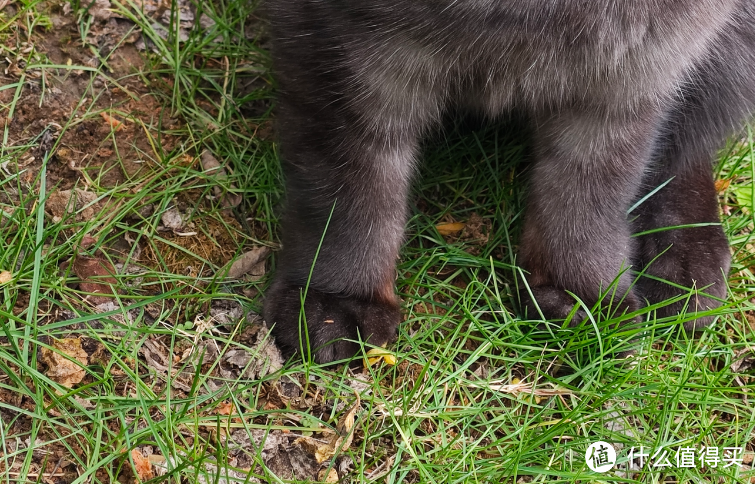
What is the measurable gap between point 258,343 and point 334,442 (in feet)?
0.97

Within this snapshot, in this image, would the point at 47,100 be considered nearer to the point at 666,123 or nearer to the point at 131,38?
the point at 131,38

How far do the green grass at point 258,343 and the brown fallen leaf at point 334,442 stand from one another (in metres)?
0.02

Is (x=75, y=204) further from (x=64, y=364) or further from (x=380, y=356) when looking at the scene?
(x=380, y=356)

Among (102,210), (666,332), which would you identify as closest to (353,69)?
(102,210)

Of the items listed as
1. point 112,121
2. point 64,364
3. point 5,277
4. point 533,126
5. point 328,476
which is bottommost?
point 328,476

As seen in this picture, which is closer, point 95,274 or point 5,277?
point 5,277

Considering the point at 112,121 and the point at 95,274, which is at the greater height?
the point at 112,121

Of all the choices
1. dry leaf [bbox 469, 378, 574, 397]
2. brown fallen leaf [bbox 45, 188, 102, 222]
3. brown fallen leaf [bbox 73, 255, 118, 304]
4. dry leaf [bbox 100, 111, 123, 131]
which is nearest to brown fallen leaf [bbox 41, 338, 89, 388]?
brown fallen leaf [bbox 73, 255, 118, 304]

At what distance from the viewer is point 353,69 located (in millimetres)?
1589

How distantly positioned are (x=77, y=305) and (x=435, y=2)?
1010 millimetres

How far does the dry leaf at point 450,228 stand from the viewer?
83.0 inches

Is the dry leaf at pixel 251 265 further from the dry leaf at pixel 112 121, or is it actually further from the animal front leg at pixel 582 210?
the animal front leg at pixel 582 210

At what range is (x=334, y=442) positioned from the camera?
1671mm

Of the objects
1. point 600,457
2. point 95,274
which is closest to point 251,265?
point 95,274
